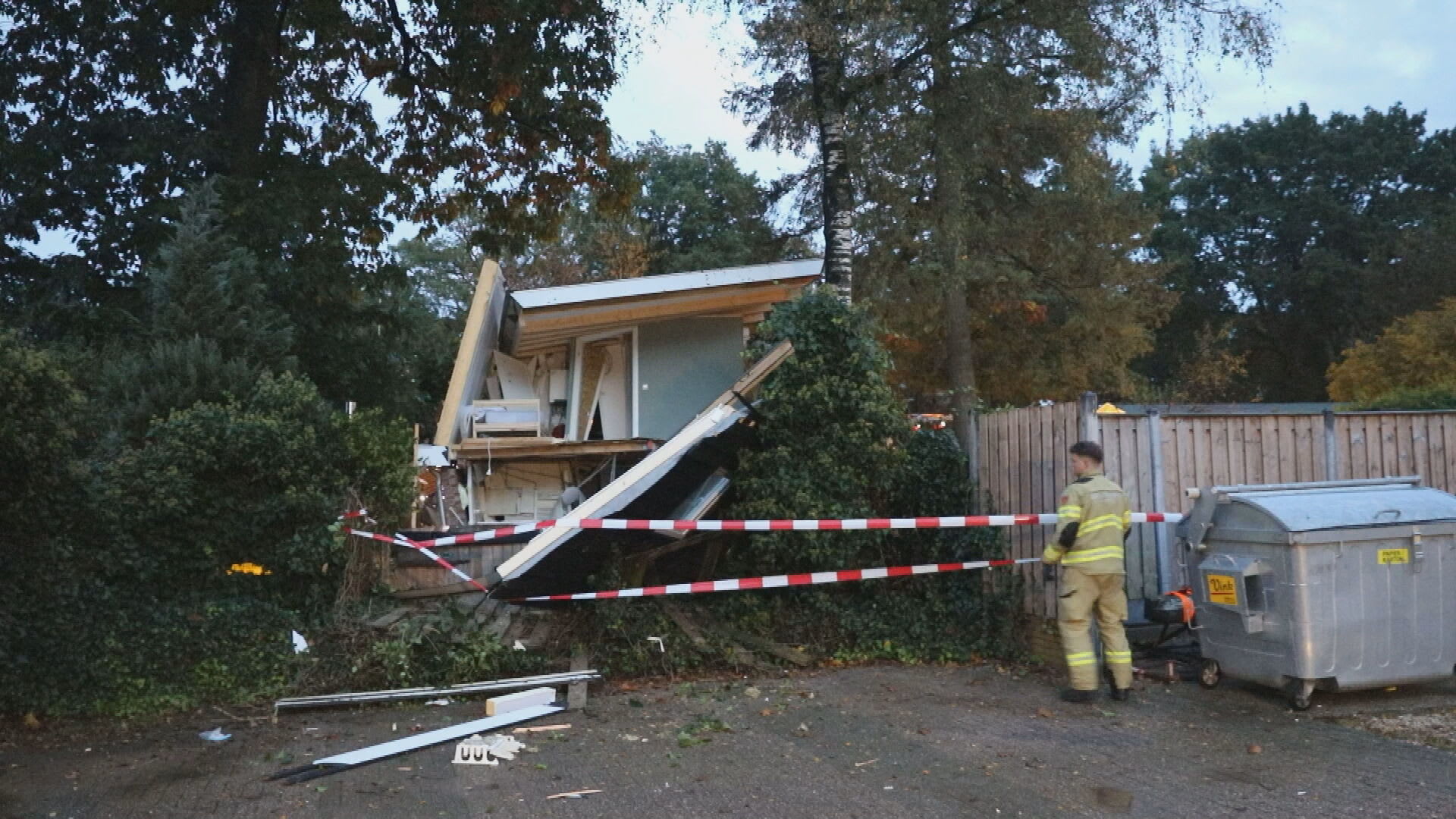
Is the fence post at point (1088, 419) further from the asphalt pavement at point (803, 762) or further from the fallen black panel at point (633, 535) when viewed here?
the fallen black panel at point (633, 535)

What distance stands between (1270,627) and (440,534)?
6754mm

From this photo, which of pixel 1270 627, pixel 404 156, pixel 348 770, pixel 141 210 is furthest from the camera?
pixel 404 156

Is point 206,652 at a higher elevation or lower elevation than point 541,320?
lower

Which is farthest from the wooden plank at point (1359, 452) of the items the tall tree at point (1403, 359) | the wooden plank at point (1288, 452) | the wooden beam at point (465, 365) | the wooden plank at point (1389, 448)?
the tall tree at point (1403, 359)

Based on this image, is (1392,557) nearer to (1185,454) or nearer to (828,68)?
(1185,454)

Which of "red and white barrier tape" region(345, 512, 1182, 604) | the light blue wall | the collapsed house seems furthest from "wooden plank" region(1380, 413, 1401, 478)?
the light blue wall

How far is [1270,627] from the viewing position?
7.30 m

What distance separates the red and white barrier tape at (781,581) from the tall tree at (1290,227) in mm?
38953

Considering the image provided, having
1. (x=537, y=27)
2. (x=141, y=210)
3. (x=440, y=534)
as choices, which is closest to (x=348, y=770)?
(x=440, y=534)

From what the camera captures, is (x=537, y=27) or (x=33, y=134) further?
(x=33, y=134)

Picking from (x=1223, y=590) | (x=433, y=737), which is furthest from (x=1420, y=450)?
(x=433, y=737)

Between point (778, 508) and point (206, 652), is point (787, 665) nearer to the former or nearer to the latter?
point (778, 508)

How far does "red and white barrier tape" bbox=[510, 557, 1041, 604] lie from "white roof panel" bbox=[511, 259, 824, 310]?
5453 mm

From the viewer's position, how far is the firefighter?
7.54 metres
